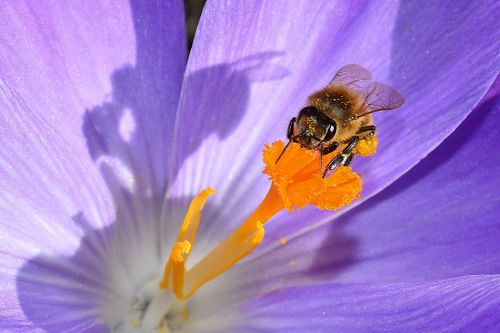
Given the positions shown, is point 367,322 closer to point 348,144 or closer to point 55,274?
point 348,144

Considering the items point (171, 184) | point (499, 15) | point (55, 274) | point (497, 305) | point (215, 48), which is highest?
point (499, 15)

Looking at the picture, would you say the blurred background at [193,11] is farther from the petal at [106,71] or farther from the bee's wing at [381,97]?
the bee's wing at [381,97]

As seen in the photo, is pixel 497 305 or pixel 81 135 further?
pixel 81 135

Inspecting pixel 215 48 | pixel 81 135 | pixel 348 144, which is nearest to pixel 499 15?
pixel 348 144

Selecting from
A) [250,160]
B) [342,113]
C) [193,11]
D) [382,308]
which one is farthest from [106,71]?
[193,11]

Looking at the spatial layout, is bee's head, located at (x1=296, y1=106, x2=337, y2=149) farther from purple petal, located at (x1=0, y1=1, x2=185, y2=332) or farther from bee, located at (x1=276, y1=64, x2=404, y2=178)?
purple petal, located at (x1=0, y1=1, x2=185, y2=332)

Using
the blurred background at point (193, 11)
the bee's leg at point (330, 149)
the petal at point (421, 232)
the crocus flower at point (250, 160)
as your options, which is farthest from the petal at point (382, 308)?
the blurred background at point (193, 11)

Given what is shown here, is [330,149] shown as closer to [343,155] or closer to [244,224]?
[343,155]
